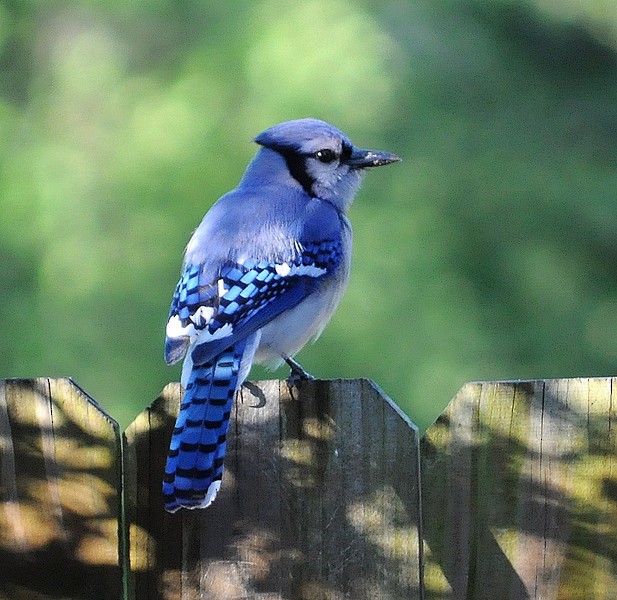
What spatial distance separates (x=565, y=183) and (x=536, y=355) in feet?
2.62

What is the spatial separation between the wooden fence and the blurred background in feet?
8.91

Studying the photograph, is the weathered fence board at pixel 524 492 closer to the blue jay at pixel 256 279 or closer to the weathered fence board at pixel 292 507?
the weathered fence board at pixel 292 507

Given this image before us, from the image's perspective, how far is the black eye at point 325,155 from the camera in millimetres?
3158

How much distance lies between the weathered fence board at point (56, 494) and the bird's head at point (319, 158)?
1.15 m

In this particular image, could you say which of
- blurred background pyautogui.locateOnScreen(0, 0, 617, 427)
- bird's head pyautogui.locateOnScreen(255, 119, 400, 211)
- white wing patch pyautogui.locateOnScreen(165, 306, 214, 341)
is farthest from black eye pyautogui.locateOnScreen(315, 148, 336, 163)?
blurred background pyautogui.locateOnScreen(0, 0, 617, 427)

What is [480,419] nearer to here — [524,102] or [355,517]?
[355,517]

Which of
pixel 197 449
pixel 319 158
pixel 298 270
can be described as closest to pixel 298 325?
pixel 298 270

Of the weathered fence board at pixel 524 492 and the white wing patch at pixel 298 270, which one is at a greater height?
the white wing patch at pixel 298 270

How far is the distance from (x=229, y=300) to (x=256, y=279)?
0.10 metres

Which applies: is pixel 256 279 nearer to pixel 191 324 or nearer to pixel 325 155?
pixel 191 324

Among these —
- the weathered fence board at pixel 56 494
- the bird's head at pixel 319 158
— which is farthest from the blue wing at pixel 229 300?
the bird's head at pixel 319 158

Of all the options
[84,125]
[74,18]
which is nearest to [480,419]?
[84,125]

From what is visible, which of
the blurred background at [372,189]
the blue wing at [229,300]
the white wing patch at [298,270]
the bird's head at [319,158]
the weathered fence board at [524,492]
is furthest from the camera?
the blurred background at [372,189]

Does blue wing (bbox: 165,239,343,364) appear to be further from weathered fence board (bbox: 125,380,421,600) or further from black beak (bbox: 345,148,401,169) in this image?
black beak (bbox: 345,148,401,169)
